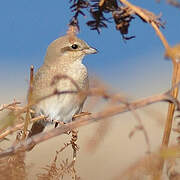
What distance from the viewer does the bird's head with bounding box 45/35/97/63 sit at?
2803 millimetres

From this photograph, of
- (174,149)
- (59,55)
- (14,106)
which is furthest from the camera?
(59,55)

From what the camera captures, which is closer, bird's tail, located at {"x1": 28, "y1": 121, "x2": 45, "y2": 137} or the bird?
the bird

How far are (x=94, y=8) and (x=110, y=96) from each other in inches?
14.0

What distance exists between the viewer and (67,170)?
2.96ft

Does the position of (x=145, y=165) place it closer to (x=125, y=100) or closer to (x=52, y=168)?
(x=125, y=100)

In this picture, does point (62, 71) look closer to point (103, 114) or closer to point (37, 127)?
→ point (37, 127)

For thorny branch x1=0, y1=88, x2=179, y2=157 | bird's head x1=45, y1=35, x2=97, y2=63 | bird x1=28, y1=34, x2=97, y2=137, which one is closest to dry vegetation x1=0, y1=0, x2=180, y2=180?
thorny branch x1=0, y1=88, x2=179, y2=157

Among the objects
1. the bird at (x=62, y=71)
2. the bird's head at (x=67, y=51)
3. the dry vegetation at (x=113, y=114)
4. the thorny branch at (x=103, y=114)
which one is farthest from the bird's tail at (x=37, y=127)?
the thorny branch at (x=103, y=114)

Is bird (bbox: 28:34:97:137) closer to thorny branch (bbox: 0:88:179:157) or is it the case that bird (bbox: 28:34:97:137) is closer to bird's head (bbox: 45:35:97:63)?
bird's head (bbox: 45:35:97:63)

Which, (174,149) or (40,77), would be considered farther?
(40,77)

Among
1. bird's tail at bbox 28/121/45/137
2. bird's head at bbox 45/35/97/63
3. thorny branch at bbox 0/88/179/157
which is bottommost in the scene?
thorny branch at bbox 0/88/179/157

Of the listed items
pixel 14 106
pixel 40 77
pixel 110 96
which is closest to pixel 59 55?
→ pixel 40 77

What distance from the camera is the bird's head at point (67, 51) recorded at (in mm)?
2803

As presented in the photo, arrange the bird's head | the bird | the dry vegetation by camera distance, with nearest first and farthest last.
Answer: the dry vegetation, the bird, the bird's head
